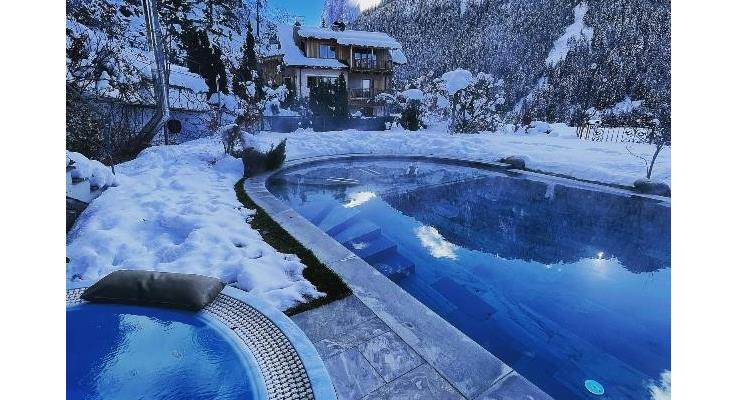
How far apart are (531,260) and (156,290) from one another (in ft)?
13.9

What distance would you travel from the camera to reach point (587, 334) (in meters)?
A: 3.28

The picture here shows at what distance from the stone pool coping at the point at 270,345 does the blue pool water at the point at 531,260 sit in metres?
1.73

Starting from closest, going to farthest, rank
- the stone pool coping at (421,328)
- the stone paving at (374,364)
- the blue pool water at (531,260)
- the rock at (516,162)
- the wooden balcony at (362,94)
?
the stone paving at (374,364)
the stone pool coping at (421,328)
the blue pool water at (531,260)
the rock at (516,162)
the wooden balcony at (362,94)

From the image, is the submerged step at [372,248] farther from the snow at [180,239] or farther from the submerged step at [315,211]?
the snow at [180,239]

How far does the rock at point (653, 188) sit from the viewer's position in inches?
267

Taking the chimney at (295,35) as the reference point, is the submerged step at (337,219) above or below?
below

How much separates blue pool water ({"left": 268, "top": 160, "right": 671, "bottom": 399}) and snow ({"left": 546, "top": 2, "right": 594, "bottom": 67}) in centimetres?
1849

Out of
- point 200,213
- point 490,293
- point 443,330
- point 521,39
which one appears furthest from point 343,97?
point 521,39

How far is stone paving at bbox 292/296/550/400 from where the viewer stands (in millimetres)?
1997

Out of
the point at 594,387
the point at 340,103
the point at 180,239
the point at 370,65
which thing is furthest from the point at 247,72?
the point at 594,387

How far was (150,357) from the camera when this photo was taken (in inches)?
79.1

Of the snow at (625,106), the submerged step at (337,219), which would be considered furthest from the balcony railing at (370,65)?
the submerged step at (337,219)

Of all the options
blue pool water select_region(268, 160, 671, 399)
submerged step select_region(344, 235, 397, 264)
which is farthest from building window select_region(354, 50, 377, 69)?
submerged step select_region(344, 235, 397, 264)

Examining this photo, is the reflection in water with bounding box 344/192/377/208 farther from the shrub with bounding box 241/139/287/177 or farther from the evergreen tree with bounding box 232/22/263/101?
the evergreen tree with bounding box 232/22/263/101
